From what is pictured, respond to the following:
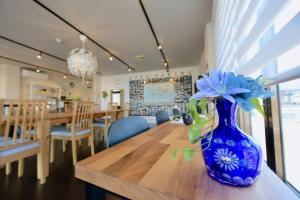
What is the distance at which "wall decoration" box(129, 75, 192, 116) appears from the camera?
6.16 m

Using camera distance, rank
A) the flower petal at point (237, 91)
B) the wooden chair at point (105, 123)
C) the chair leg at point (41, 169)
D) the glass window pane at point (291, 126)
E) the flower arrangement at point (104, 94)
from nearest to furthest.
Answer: the flower petal at point (237, 91)
the glass window pane at point (291, 126)
the chair leg at point (41, 169)
the wooden chair at point (105, 123)
the flower arrangement at point (104, 94)

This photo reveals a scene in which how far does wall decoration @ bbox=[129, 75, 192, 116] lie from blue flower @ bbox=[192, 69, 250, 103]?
5664mm

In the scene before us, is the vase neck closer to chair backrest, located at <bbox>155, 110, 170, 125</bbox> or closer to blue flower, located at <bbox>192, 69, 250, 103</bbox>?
blue flower, located at <bbox>192, 69, 250, 103</bbox>

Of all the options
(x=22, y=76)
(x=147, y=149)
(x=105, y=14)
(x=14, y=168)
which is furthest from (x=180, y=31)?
(x=22, y=76)

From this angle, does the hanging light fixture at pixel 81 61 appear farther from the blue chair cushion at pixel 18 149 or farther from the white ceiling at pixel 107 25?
the blue chair cushion at pixel 18 149

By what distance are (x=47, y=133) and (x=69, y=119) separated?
0.53 metres

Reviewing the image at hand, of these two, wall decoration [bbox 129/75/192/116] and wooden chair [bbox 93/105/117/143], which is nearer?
wooden chair [bbox 93/105/117/143]

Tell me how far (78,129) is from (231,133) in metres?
→ 2.43

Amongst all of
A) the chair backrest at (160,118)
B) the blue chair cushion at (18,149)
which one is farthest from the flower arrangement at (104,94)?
the chair backrest at (160,118)

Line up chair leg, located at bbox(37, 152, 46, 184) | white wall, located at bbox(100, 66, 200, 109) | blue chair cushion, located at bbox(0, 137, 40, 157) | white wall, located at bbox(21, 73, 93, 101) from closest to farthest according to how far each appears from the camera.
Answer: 1. blue chair cushion, located at bbox(0, 137, 40, 157)
2. chair leg, located at bbox(37, 152, 46, 184)
3. white wall, located at bbox(21, 73, 93, 101)
4. white wall, located at bbox(100, 66, 200, 109)

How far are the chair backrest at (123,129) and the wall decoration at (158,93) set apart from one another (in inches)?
200

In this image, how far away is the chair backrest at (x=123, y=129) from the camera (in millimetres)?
790

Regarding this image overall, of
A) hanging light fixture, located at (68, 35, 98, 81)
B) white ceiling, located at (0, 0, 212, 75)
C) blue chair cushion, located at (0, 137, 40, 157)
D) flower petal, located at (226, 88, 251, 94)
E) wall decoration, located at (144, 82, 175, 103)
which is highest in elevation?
white ceiling, located at (0, 0, 212, 75)

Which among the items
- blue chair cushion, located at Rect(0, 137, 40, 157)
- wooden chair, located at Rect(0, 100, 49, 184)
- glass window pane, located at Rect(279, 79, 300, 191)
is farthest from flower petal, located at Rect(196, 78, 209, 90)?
blue chair cushion, located at Rect(0, 137, 40, 157)
